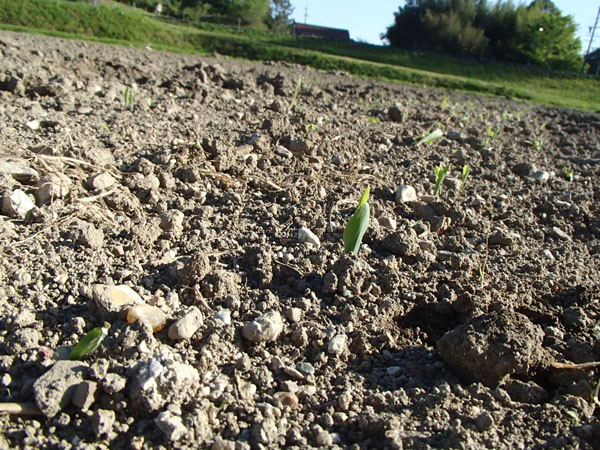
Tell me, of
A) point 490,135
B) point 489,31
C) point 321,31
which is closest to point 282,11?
point 321,31

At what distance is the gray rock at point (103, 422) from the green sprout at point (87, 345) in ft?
0.67

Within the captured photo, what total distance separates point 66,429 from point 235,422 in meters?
0.48

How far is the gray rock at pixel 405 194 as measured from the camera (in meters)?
3.13

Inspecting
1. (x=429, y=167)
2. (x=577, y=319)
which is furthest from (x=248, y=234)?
(x=429, y=167)

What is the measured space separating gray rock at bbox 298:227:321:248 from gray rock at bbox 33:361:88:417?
1.23m

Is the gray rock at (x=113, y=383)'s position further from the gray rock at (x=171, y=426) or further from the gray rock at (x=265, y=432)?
the gray rock at (x=265, y=432)

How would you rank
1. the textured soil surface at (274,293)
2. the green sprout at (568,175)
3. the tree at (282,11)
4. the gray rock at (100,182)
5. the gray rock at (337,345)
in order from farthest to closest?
the tree at (282,11) < the green sprout at (568,175) < the gray rock at (100,182) < the gray rock at (337,345) < the textured soil surface at (274,293)

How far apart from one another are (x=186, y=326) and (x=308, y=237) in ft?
3.03

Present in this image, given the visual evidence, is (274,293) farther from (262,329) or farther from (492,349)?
(492,349)

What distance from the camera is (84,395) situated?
142 cm

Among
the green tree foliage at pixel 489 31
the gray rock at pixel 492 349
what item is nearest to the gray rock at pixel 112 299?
the gray rock at pixel 492 349

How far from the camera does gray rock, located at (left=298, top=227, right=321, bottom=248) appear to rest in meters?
2.45

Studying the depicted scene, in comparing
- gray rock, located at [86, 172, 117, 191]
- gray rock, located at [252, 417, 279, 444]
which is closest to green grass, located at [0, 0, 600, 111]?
gray rock, located at [86, 172, 117, 191]

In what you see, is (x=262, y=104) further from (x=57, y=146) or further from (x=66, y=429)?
(x=66, y=429)
